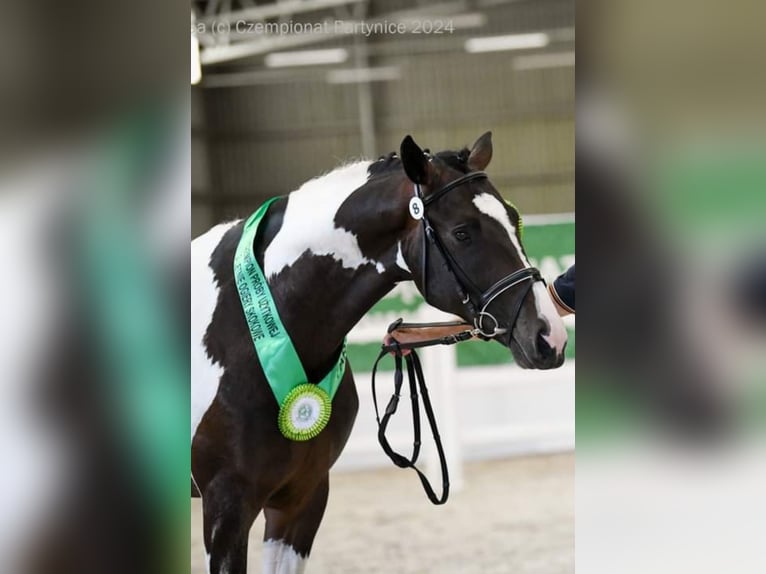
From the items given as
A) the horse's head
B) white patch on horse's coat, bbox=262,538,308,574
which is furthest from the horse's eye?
white patch on horse's coat, bbox=262,538,308,574

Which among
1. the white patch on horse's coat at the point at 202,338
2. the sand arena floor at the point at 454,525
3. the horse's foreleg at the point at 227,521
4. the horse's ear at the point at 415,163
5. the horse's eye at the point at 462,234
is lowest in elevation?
the sand arena floor at the point at 454,525

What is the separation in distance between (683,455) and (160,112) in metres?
0.59

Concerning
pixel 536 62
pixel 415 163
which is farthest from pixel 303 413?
pixel 536 62

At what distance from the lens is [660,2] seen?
660 millimetres

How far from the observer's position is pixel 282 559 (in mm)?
1216

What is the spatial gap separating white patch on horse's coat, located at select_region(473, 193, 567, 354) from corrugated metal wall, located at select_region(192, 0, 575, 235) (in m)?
0.37

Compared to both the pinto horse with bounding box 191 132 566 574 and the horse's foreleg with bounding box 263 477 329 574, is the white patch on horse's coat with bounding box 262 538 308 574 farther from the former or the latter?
the pinto horse with bounding box 191 132 566 574

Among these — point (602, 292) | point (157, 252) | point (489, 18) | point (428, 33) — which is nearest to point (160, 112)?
point (157, 252)

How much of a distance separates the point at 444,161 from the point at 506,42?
652mm

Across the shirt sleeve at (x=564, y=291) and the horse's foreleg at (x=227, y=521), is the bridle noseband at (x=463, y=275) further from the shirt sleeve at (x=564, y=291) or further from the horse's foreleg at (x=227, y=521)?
the horse's foreleg at (x=227, y=521)

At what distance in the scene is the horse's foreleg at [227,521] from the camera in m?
1.02

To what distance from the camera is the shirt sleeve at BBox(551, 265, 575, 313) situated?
1.16 metres

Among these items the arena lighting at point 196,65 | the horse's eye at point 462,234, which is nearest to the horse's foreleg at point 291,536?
the horse's eye at point 462,234

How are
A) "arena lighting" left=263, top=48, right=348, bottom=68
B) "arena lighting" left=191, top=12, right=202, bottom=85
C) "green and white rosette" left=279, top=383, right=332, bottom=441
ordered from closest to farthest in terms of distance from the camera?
"green and white rosette" left=279, top=383, right=332, bottom=441
"arena lighting" left=191, top=12, right=202, bottom=85
"arena lighting" left=263, top=48, right=348, bottom=68
